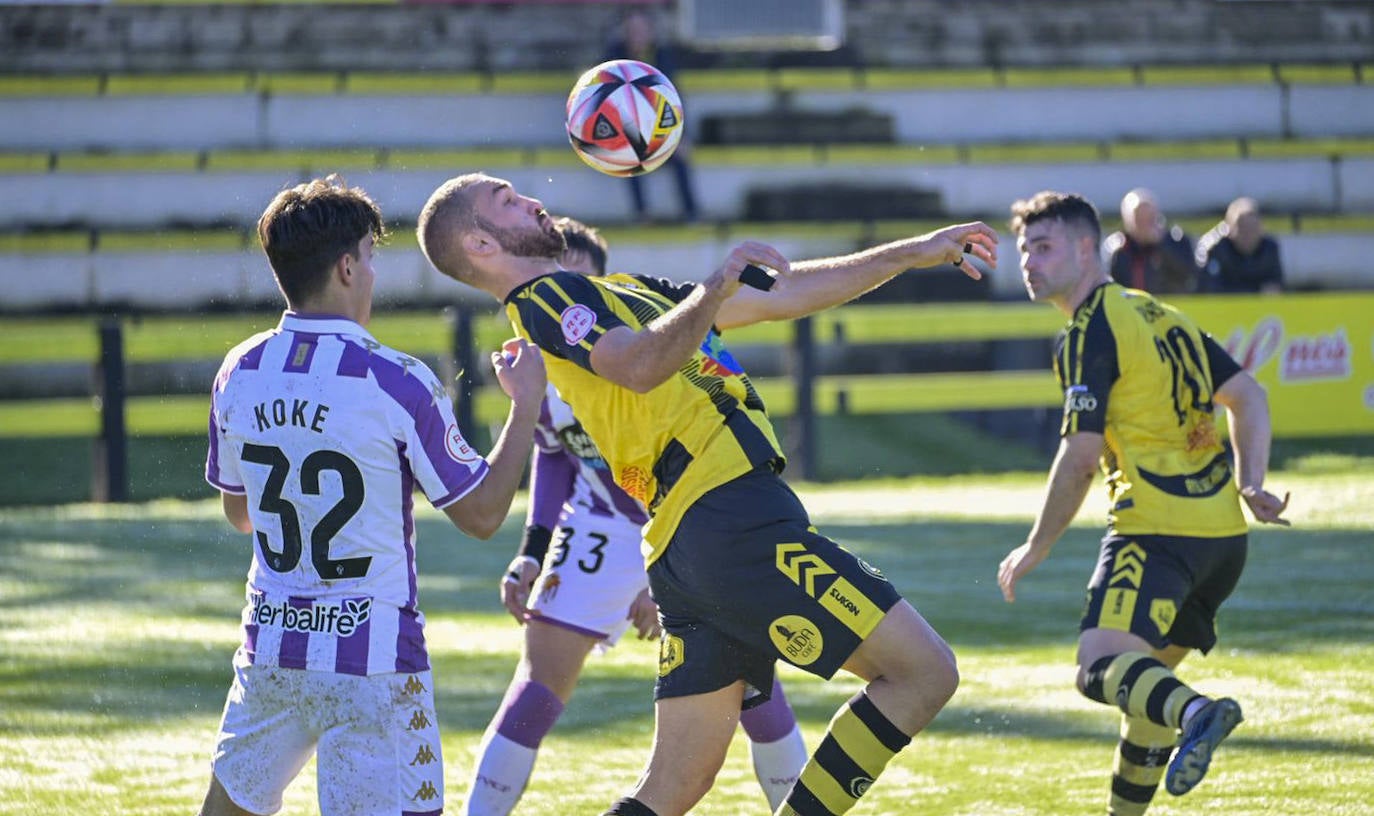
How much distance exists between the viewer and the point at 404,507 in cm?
407

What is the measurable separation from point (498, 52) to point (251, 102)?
10.1ft

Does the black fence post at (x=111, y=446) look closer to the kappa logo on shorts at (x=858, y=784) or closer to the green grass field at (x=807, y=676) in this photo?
the green grass field at (x=807, y=676)

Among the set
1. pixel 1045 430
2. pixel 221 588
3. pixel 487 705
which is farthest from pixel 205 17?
pixel 487 705

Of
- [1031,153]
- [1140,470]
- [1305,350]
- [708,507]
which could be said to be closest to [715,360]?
[708,507]

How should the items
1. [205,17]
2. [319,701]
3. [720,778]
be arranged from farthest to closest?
[205,17] < [720,778] < [319,701]

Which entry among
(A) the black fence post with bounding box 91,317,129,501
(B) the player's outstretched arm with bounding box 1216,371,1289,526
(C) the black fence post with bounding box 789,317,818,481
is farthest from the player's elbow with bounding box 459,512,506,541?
(C) the black fence post with bounding box 789,317,818,481

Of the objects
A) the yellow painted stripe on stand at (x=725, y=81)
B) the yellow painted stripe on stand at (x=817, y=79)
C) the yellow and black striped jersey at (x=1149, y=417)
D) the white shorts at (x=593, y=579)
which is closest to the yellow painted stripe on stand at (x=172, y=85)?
the yellow painted stripe on stand at (x=725, y=81)

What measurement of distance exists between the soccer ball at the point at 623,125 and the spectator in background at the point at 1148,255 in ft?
34.7

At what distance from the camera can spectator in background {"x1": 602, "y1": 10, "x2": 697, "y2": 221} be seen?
1902cm

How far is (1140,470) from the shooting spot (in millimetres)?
5746

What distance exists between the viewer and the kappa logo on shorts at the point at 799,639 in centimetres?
432

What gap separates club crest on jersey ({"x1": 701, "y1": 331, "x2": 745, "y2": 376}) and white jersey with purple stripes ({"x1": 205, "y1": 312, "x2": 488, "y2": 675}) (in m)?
0.80

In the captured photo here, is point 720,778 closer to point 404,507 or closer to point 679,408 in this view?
point 679,408

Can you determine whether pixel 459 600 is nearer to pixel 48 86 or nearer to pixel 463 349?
pixel 463 349
